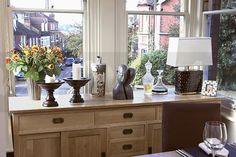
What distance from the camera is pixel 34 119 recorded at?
2.39 meters

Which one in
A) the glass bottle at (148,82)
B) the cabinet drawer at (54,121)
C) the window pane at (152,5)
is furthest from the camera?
the window pane at (152,5)

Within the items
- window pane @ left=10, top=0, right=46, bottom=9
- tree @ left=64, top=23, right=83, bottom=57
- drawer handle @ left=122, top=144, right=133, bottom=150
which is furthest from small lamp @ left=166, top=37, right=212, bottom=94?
window pane @ left=10, top=0, right=46, bottom=9

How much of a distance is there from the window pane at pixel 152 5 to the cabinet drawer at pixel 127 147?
1370 mm

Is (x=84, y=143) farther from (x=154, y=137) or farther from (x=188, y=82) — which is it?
(x=188, y=82)

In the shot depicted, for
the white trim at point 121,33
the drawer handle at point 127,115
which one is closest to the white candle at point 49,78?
the drawer handle at point 127,115

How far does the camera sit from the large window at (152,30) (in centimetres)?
321

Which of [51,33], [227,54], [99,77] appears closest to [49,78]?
[99,77]

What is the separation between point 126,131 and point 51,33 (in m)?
1.19

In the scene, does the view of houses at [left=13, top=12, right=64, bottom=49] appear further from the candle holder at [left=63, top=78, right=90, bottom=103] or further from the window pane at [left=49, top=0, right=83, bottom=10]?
the candle holder at [left=63, top=78, right=90, bottom=103]

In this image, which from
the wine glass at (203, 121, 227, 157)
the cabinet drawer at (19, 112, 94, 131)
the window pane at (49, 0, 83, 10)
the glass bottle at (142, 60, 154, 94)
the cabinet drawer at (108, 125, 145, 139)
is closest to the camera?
the wine glass at (203, 121, 227, 157)

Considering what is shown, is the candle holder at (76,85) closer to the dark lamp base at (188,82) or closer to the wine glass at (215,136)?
the dark lamp base at (188,82)

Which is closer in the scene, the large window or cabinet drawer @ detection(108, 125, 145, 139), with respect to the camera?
cabinet drawer @ detection(108, 125, 145, 139)

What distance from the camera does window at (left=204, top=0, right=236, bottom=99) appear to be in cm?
302

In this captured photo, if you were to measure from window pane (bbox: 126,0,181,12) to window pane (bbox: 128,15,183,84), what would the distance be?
0.08 m
